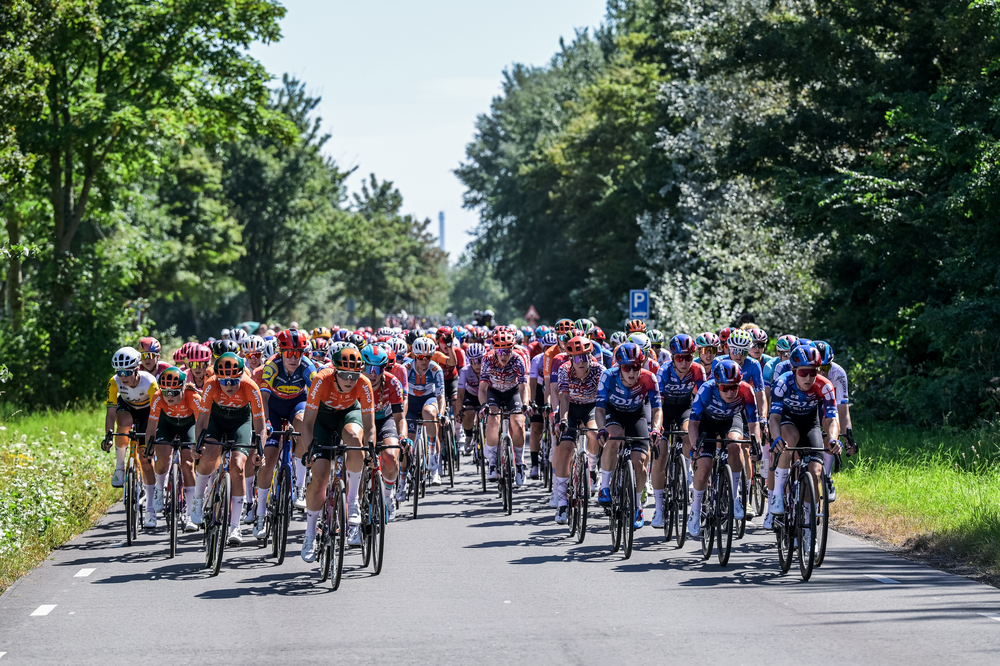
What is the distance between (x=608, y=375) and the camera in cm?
1258

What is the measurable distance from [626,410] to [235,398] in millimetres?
3690

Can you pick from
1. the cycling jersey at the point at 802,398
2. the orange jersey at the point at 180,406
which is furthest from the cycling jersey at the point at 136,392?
the cycling jersey at the point at 802,398

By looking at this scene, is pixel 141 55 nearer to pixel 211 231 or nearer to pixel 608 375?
pixel 608 375

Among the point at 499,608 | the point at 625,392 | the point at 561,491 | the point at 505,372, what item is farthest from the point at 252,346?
the point at 499,608

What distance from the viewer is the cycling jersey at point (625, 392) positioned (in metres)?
12.3

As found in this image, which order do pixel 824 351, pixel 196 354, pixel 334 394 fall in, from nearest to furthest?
pixel 334 394 → pixel 824 351 → pixel 196 354

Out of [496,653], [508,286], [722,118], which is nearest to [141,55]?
[722,118]

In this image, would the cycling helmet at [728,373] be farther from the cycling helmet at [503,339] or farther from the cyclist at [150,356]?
the cyclist at [150,356]

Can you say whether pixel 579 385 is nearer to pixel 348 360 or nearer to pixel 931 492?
pixel 348 360

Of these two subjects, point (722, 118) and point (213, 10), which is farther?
point (722, 118)

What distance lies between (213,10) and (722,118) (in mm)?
15002

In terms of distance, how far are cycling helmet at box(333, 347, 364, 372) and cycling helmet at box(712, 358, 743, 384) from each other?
11.3 feet

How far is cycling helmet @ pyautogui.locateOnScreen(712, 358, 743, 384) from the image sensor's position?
11.9m

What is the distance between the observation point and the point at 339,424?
10.9 m
